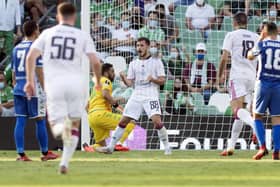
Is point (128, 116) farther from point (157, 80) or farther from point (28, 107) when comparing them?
point (28, 107)

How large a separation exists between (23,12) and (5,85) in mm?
1734

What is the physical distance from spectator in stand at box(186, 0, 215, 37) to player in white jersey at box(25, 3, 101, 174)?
10.5 metres

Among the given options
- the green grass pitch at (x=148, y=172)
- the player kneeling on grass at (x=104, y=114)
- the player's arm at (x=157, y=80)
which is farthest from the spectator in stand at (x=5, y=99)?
the green grass pitch at (x=148, y=172)

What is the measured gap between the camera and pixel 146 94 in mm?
16984

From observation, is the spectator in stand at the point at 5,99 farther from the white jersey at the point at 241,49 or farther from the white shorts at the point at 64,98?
the white shorts at the point at 64,98

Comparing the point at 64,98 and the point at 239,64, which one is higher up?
the point at 239,64

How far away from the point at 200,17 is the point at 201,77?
5.15 feet

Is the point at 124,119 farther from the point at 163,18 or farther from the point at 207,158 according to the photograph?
the point at 163,18

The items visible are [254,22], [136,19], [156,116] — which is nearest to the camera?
[156,116]

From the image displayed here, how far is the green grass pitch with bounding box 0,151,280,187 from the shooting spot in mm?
10188

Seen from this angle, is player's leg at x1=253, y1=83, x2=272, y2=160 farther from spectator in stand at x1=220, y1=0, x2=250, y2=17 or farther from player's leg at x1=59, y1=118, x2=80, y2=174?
spectator in stand at x1=220, y1=0, x2=250, y2=17

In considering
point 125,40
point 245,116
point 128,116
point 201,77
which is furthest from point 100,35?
point 245,116

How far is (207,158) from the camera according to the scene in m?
15.3

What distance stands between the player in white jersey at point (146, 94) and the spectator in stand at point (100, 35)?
356 cm
